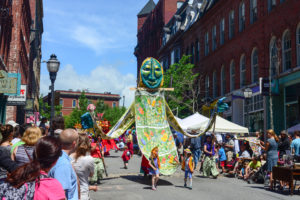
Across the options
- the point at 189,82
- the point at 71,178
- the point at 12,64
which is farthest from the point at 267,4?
the point at 71,178

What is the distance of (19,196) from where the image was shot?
2.35 m

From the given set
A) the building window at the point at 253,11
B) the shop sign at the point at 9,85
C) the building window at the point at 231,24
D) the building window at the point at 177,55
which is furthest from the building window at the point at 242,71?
the shop sign at the point at 9,85

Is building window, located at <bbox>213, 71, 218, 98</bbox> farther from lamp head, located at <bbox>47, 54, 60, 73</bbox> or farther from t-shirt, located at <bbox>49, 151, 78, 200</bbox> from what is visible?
t-shirt, located at <bbox>49, 151, 78, 200</bbox>

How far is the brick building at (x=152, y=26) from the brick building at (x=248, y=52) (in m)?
11.0

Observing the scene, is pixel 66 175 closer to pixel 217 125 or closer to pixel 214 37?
pixel 217 125

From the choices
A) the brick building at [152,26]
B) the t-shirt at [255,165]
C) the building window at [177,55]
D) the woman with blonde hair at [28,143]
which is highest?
the brick building at [152,26]

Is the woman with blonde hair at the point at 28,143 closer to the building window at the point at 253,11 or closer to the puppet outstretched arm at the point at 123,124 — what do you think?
the puppet outstretched arm at the point at 123,124

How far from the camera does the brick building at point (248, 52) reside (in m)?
20.1

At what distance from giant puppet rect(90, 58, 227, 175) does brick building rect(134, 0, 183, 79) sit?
129 feet

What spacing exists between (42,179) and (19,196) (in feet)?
0.62

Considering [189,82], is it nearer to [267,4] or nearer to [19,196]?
[267,4]

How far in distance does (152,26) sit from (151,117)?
4579 cm

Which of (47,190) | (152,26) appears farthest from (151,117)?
(152,26)

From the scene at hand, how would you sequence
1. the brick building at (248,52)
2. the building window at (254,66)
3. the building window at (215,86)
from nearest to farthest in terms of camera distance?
the brick building at (248,52)
the building window at (254,66)
the building window at (215,86)
